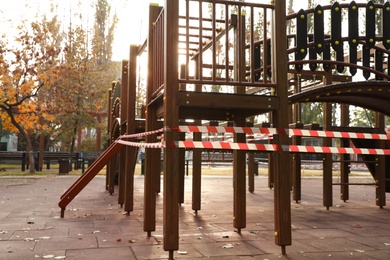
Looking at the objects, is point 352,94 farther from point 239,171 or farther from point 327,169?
point 239,171

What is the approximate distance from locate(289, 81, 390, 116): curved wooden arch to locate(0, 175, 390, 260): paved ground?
159cm

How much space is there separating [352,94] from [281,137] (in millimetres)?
2135

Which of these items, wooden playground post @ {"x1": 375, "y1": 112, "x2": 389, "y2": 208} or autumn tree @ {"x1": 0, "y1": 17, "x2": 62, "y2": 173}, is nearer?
wooden playground post @ {"x1": 375, "y1": 112, "x2": 389, "y2": 208}

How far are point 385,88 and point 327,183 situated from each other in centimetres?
205

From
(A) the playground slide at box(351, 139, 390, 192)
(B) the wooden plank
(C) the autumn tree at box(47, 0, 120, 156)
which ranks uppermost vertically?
(C) the autumn tree at box(47, 0, 120, 156)

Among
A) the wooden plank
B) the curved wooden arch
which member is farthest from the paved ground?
the curved wooden arch

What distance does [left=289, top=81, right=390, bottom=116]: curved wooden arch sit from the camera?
16.0 feet

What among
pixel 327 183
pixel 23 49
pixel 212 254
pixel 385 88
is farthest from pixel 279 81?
pixel 23 49

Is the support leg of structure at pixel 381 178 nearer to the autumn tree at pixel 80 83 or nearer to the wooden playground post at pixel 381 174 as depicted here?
the wooden playground post at pixel 381 174

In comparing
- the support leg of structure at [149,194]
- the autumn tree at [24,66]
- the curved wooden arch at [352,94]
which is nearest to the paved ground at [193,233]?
the support leg of structure at [149,194]

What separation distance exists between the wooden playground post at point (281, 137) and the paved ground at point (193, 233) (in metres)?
0.22

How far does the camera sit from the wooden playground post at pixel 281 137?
3625 millimetres

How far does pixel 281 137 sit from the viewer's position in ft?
12.3

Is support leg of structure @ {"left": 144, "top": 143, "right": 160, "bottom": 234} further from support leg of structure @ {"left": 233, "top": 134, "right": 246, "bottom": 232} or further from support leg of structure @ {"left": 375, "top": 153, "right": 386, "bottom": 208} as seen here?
support leg of structure @ {"left": 375, "top": 153, "right": 386, "bottom": 208}
